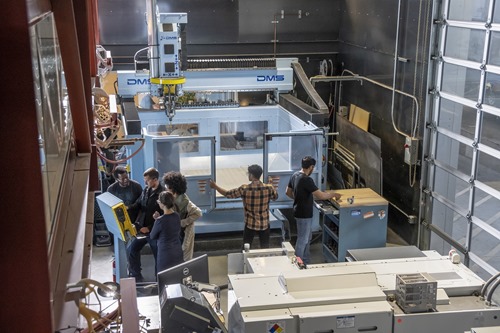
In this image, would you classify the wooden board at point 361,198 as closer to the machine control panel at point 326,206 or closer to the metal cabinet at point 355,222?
the metal cabinet at point 355,222

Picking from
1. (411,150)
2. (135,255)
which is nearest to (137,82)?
(135,255)

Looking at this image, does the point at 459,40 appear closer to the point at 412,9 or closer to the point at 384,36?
the point at 412,9

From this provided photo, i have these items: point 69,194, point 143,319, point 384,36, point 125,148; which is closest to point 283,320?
point 143,319

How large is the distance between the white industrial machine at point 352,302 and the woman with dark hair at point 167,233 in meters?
2.18

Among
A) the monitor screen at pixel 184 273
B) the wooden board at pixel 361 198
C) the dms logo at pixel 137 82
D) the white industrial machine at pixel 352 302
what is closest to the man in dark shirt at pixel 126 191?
the dms logo at pixel 137 82

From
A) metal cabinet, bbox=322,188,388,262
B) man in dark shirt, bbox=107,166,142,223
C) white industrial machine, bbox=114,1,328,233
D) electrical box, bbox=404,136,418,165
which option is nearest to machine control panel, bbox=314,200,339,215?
metal cabinet, bbox=322,188,388,262

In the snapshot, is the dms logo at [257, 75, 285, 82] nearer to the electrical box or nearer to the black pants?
the electrical box

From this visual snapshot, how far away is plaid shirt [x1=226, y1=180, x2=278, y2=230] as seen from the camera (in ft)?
25.2

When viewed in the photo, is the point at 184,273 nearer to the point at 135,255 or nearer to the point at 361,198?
the point at 135,255

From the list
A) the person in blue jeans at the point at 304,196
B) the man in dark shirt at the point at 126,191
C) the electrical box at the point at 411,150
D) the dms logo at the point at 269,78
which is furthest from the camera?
the dms logo at the point at 269,78

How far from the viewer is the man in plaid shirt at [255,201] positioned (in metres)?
7.68

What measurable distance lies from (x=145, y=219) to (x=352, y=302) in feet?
12.3

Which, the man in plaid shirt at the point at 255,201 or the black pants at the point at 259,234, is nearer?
the man in plaid shirt at the point at 255,201

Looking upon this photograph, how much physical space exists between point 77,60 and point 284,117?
719cm
